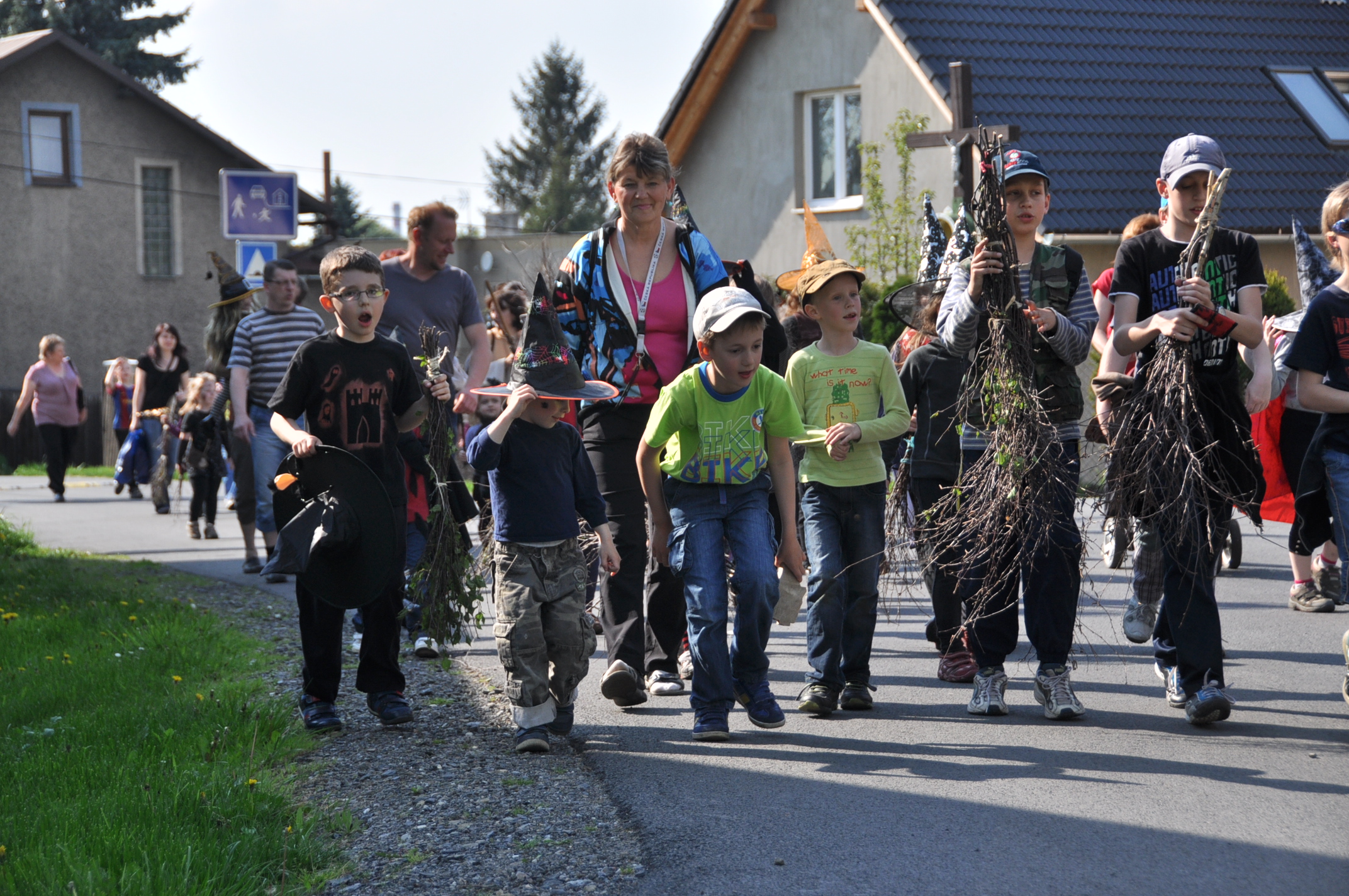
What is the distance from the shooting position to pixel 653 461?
5621 mm

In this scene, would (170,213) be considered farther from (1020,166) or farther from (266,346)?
(1020,166)

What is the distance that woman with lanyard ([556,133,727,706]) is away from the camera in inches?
237

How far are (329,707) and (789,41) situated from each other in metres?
20.2

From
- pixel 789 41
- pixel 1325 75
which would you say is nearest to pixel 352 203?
pixel 789 41

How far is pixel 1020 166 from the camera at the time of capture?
5.84 meters

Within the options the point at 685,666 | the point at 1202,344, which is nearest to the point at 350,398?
the point at 685,666

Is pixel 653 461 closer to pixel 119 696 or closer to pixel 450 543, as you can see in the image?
pixel 450 543

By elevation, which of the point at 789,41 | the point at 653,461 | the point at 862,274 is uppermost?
the point at 789,41

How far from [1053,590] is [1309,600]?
3483mm

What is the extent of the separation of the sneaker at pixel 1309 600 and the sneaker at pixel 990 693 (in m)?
3.28

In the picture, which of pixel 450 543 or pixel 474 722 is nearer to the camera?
pixel 474 722

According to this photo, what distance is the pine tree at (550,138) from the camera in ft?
253

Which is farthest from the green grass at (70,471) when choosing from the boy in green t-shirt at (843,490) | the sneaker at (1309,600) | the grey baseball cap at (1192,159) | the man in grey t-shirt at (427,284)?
the grey baseball cap at (1192,159)

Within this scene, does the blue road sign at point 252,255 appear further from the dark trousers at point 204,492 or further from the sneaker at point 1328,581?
the sneaker at point 1328,581
